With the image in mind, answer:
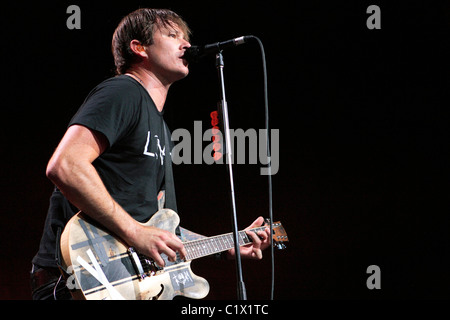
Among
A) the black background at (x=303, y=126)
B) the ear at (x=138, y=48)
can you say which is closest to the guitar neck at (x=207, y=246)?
the ear at (x=138, y=48)

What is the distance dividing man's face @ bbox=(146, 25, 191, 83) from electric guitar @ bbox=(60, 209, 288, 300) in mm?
791

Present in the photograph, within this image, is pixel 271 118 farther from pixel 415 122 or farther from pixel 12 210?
pixel 12 210

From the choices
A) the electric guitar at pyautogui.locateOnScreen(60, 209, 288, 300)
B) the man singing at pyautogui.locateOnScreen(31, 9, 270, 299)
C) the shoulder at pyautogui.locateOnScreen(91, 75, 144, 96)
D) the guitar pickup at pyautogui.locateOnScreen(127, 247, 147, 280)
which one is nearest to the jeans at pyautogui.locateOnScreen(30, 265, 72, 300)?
the man singing at pyautogui.locateOnScreen(31, 9, 270, 299)

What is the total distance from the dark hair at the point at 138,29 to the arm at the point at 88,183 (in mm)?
827

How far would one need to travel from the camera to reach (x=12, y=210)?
3143 millimetres

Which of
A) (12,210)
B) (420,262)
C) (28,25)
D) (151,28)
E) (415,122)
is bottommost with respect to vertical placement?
(420,262)

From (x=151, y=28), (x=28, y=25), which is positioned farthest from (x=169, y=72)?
(x=28, y=25)

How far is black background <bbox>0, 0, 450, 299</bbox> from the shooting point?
3146 millimetres

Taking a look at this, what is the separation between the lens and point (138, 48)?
89.5 inches

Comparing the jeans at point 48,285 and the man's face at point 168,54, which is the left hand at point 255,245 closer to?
the man's face at point 168,54


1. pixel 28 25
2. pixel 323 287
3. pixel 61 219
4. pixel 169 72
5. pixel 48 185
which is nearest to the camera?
pixel 61 219

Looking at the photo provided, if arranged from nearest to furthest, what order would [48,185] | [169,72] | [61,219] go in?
1. [61,219]
2. [169,72]
3. [48,185]

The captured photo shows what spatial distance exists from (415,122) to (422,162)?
362 mm

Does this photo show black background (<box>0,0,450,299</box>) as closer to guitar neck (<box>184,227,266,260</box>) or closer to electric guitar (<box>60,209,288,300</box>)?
guitar neck (<box>184,227,266,260</box>)
